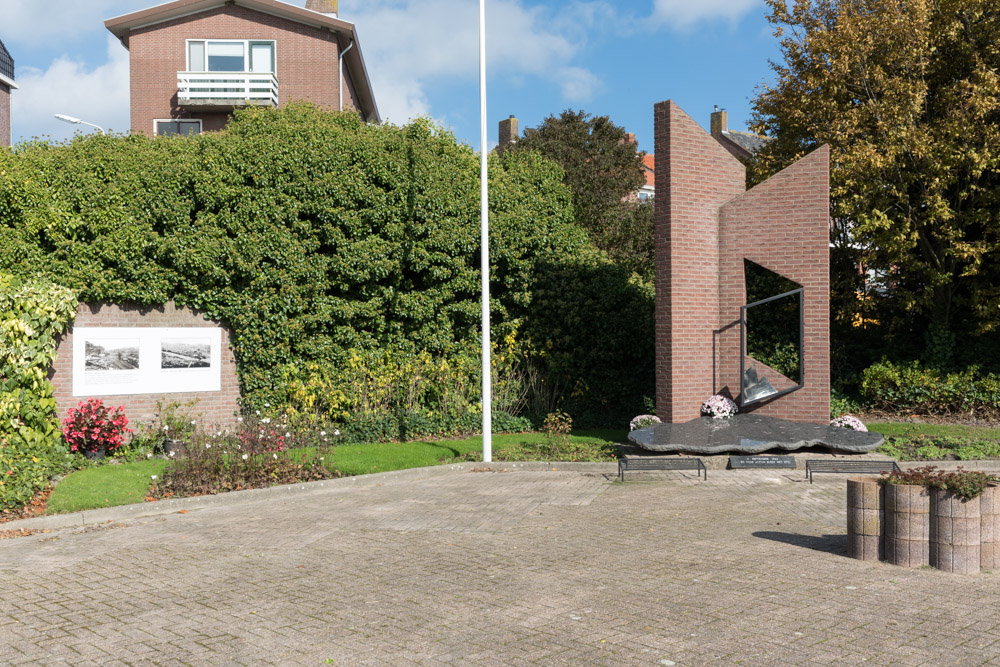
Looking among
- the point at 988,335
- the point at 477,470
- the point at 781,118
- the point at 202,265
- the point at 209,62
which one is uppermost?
the point at 209,62

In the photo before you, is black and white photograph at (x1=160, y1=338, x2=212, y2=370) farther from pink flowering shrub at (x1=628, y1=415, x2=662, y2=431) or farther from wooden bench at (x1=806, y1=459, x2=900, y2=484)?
wooden bench at (x1=806, y1=459, x2=900, y2=484)

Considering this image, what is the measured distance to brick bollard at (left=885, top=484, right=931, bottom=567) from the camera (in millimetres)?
7254

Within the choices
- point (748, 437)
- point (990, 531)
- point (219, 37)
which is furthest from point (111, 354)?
point (219, 37)

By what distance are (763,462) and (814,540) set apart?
4.96 metres

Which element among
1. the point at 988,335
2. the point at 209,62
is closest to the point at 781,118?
the point at 988,335

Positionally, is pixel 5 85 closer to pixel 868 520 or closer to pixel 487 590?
pixel 487 590

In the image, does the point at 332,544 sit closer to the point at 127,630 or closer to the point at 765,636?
the point at 127,630

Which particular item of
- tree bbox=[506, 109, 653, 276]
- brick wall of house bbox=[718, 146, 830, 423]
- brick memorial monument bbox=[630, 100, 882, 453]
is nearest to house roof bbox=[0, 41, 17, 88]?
tree bbox=[506, 109, 653, 276]

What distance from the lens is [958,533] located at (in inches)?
278

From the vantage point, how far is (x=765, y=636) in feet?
18.1

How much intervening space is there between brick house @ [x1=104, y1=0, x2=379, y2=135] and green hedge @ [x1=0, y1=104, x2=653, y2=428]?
1164 cm

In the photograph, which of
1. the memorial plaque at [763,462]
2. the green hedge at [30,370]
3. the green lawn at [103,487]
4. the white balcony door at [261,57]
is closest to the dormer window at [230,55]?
the white balcony door at [261,57]

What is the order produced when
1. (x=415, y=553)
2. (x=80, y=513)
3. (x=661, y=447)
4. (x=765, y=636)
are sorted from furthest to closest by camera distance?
(x=661, y=447), (x=80, y=513), (x=415, y=553), (x=765, y=636)

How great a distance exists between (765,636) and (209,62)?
29.8 m
